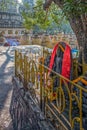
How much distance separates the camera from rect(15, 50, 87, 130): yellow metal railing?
3.05m

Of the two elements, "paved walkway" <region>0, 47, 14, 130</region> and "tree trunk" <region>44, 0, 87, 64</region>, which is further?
"tree trunk" <region>44, 0, 87, 64</region>

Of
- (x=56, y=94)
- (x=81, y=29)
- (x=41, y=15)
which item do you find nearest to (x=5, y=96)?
(x=81, y=29)

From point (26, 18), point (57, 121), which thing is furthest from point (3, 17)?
point (57, 121)

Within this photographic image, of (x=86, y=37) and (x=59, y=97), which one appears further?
(x=86, y=37)

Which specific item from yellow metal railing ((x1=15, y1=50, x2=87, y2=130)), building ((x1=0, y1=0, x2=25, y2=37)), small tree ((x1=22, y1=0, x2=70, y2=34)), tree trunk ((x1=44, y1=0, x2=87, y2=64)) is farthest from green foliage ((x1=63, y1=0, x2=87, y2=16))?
building ((x1=0, y1=0, x2=25, y2=37))

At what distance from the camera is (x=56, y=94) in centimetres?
356

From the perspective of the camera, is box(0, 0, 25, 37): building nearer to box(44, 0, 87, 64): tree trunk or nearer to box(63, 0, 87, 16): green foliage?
box(44, 0, 87, 64): tree trunk

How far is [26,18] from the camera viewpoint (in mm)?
10875

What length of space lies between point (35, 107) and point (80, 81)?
0.99 m

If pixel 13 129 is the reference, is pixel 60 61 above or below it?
above

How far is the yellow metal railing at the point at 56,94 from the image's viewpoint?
3.05 metres

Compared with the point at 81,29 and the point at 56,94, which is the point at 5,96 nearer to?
the point at 81,29

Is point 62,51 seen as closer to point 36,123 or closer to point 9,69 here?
point 36,123

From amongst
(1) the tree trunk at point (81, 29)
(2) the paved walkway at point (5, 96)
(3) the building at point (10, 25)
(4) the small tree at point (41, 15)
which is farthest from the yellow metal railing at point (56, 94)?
(3) the building at point (10, 25)
